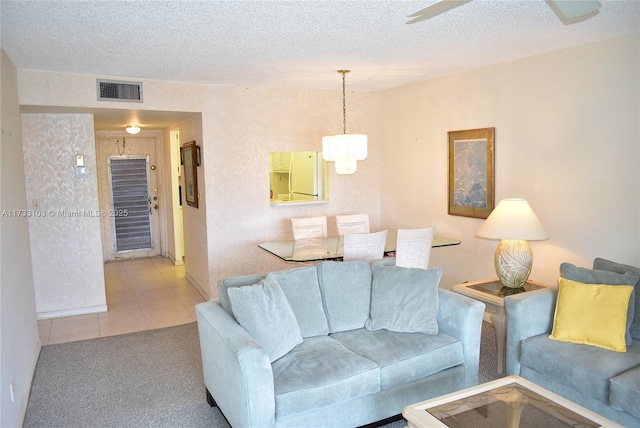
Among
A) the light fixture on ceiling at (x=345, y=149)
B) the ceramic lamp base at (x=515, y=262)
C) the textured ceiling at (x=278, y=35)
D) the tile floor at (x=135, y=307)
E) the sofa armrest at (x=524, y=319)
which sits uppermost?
the textured ceiling at (x=278, y=35)

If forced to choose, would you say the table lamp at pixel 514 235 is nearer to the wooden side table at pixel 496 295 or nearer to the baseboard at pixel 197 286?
the wooden side table at pixel 496 295

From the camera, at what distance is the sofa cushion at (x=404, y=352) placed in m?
2.88

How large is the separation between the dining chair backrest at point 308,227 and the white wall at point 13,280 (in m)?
2.46

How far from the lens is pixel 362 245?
4227 millimetres

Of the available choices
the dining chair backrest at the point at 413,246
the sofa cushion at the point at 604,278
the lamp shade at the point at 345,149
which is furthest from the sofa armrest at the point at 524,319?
the lamp shade at the point at 345,149

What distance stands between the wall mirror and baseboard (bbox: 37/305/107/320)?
228cm

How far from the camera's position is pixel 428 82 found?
5.40 meters

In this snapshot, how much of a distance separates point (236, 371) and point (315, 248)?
210 cm

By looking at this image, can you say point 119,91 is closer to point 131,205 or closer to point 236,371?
point 236,371

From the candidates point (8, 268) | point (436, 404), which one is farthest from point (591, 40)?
point (8, 268)

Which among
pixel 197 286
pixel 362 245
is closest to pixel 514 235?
pixel 362 245

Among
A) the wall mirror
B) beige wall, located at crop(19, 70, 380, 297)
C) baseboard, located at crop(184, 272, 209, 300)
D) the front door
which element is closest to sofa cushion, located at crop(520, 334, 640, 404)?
beige wall, located at crop(19, 70, 380, 297)

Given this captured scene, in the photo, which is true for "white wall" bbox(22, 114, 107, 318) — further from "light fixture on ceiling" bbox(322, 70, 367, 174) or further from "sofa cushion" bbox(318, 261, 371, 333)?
"sofa cushion" bbox(318, 261, 371, 333)

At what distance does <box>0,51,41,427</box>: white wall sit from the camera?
2.88m
